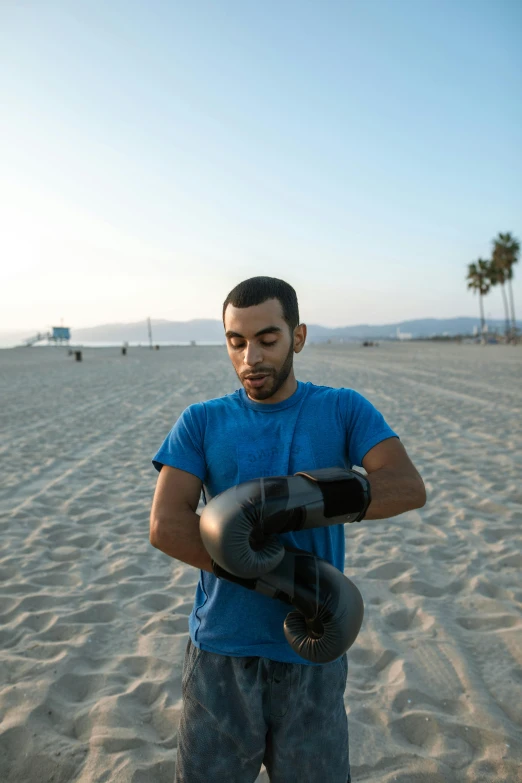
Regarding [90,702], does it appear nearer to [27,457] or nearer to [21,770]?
[21,770]

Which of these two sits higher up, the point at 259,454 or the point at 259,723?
the point at 259,454

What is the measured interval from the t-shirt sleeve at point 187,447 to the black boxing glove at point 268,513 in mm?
261

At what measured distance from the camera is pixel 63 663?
118 inches

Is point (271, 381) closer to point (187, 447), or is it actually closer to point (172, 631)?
point (187, 447)

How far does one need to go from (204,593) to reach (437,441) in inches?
287

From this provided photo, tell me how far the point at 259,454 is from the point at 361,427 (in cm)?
35

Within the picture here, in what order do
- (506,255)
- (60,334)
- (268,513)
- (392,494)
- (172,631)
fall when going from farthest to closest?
(60,334)
(506,255)
(172,631)
(392,494)
(268,513)

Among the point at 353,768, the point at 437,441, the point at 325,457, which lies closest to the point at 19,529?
the point at 353,768

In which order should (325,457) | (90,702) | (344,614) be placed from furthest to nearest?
(90,702)
(325,457)
(344,614)

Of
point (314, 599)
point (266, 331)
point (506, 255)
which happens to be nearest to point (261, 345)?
point (266, 331)

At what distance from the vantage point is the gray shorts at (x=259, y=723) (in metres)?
1.58

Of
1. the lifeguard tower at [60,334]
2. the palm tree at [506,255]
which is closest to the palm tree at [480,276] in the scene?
the palm tree at [506,255]

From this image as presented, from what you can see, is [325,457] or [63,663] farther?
[63,663]

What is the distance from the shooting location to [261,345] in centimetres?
165
